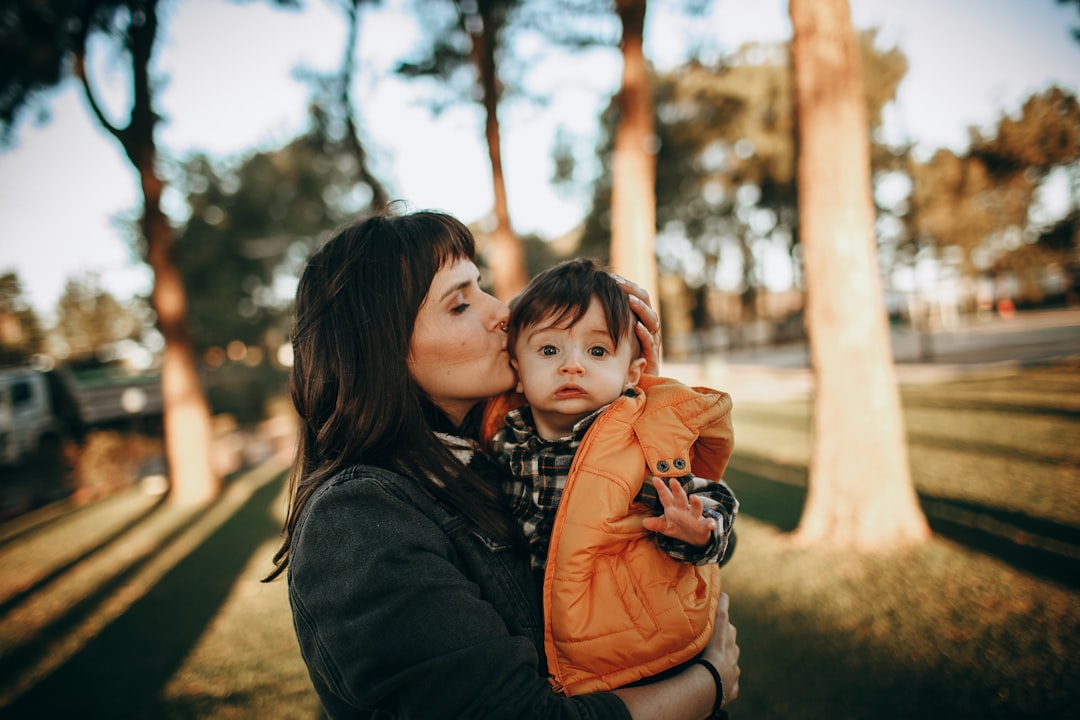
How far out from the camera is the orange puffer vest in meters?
1.39

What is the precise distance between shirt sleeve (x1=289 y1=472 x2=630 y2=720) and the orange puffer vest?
0.17m

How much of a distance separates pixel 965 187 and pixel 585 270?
30.4 meters

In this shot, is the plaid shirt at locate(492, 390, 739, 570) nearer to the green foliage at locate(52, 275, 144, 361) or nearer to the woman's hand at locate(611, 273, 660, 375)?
the woman's hand at locate(611, 273, 660, 375)

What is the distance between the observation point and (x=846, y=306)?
4633 millimetres

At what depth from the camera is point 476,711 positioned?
104cm

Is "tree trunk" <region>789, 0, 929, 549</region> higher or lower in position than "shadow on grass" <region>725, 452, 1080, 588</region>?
higher

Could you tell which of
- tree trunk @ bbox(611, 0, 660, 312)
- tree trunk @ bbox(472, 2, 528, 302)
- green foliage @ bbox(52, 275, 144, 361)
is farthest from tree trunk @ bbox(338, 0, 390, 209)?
green foliage @ bbox(52, 275, 144, 361)

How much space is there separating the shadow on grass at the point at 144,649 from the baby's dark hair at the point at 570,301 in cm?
422

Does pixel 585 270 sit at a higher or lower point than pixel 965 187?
lower

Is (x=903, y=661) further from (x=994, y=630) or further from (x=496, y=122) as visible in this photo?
(x=496, y=122)

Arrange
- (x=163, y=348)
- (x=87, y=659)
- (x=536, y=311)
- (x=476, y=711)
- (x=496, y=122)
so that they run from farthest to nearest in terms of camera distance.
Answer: (x=496, y=122), (x=163, y=348), (x=87, y=659), (x=536, y=311), (x=476, y=711)

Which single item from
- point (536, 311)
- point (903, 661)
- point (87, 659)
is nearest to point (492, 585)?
point (536, 311)

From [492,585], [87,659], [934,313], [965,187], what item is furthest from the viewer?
[934,313]

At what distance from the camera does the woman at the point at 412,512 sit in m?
1.08
